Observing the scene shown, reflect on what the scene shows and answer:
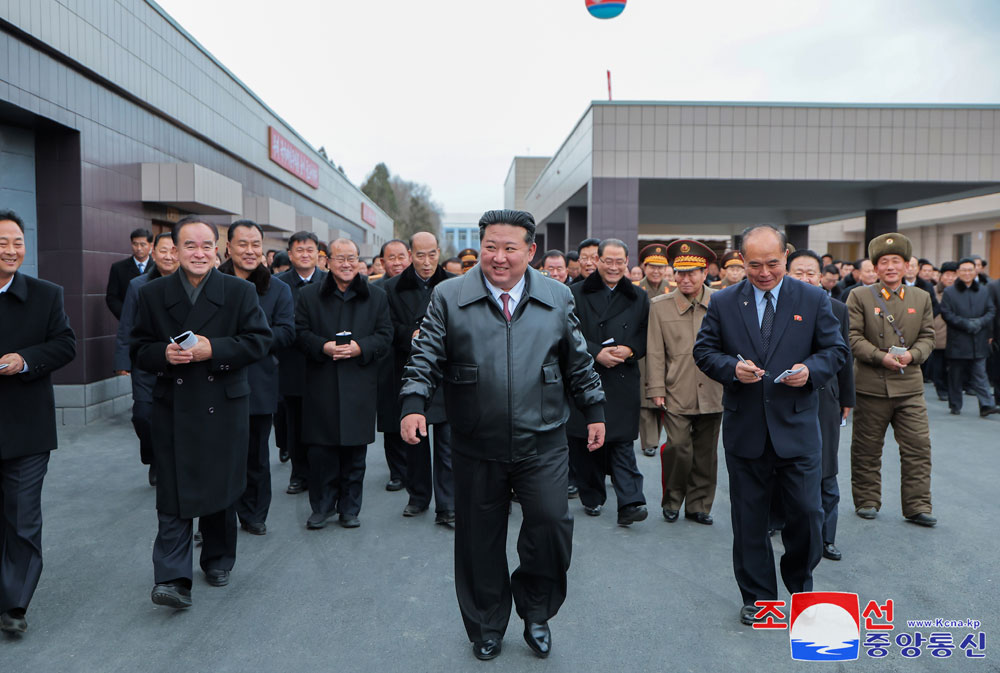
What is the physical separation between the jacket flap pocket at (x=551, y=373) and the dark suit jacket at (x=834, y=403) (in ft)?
7.40

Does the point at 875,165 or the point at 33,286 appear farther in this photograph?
the point at 875,165

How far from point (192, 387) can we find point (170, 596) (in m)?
1.08

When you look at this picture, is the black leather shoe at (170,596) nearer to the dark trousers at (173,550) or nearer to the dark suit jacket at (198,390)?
the dark trousers at (173,550)

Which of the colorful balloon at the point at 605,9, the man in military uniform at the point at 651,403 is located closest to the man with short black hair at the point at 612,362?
the man in military uniform at the point at 651,403

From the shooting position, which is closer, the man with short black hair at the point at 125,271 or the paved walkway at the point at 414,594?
the paved walkway at the point at 414,594

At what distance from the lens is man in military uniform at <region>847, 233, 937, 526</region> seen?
18.2 ft

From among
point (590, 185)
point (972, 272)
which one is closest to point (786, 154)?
point (590, 185)

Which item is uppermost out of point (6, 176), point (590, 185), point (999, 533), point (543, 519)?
point (590, 185)

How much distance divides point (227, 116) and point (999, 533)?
16.2 meters

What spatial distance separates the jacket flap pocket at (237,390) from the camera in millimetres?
4090

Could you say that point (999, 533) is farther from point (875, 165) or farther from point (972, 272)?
point (875, 165)

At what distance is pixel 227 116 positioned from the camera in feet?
54.6

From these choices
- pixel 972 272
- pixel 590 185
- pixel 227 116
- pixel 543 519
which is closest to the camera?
pixel 543 519

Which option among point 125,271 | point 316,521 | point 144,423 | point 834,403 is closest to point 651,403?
point 834,403
